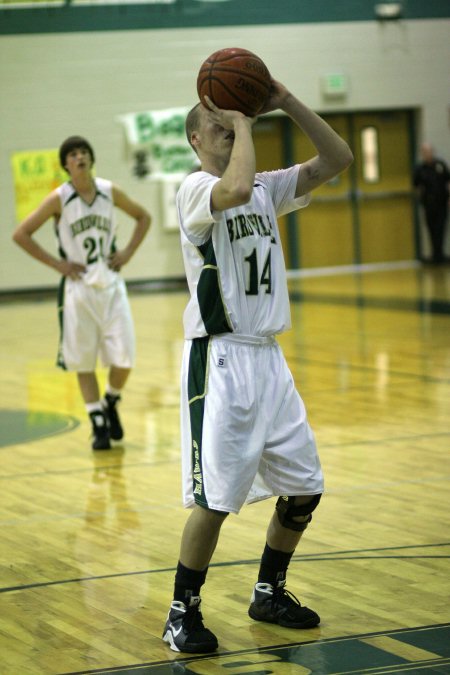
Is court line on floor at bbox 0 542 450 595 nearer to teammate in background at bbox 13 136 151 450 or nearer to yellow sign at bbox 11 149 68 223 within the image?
teammate in background at bbox 13 136 151 450

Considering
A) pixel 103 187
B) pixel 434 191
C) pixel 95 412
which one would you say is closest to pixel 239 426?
pixel 95 412

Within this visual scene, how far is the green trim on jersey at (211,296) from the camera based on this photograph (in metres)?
3.56

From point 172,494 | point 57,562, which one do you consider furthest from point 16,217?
point 57,562

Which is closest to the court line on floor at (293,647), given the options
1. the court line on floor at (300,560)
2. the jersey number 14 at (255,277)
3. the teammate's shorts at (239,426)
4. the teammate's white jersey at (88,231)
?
the teammate's shorts at (239,426)

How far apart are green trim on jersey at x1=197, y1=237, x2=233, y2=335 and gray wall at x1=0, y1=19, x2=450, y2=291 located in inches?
523

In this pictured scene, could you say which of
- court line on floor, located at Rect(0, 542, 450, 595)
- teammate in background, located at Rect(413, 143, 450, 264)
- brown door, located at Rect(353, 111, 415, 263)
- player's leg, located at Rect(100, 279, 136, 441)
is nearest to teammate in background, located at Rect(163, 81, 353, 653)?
court line on floor, located at Rect(0, 542, 450, 595)

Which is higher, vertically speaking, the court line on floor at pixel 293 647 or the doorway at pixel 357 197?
the doorway at pixel 357 197

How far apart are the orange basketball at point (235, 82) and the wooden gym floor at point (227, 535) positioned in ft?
5.29

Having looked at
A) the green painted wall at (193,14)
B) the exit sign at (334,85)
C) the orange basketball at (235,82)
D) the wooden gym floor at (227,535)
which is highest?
the green painted wall at (193,14)

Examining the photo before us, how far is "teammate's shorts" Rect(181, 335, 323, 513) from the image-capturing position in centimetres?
353

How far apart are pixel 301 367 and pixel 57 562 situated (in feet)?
16.9

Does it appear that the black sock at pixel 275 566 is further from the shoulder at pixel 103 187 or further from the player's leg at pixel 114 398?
the shoulder at pixel 103 187

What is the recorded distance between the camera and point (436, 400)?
779 centimetres

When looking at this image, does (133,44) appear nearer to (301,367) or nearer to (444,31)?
(444,31)
